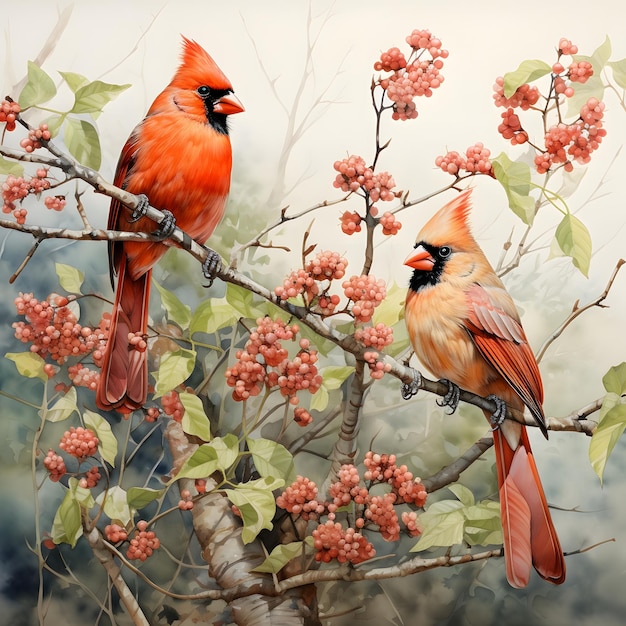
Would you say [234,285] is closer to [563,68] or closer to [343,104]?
[343,104]

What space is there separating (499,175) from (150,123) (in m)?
0.83

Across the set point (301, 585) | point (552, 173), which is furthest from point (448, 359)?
point (301, 585)

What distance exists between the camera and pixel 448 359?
62.7 inches

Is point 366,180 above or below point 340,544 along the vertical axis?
above

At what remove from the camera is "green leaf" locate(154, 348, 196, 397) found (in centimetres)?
167

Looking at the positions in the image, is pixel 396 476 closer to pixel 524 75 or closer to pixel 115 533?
pixel 115 533

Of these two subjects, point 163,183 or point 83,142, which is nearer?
point 163,183

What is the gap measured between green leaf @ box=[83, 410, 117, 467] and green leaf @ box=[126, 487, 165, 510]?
0.28 feet

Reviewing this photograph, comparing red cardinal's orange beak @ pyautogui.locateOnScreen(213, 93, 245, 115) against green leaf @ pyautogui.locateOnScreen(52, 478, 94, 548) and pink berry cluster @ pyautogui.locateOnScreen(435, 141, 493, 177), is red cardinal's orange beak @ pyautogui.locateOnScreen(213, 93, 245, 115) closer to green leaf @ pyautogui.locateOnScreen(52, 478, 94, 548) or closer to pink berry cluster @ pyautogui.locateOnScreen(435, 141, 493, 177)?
pink berry cluster @ pyautogui.locateOnScreen(435, 141, 493, 177)

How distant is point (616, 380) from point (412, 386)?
48cm

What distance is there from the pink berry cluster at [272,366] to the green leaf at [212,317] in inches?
3.1

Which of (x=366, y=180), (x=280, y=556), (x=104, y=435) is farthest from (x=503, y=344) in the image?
(x=104, y=435)

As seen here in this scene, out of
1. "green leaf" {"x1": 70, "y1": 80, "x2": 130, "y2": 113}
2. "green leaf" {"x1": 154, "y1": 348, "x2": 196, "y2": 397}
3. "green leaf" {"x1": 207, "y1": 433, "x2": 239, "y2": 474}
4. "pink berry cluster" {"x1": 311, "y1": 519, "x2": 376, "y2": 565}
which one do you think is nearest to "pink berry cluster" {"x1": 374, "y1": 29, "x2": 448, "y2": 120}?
"green leaf" {"x1": 70, "y1": 80, "x2": 130, "y2": 113}

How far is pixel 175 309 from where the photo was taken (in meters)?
1.69
